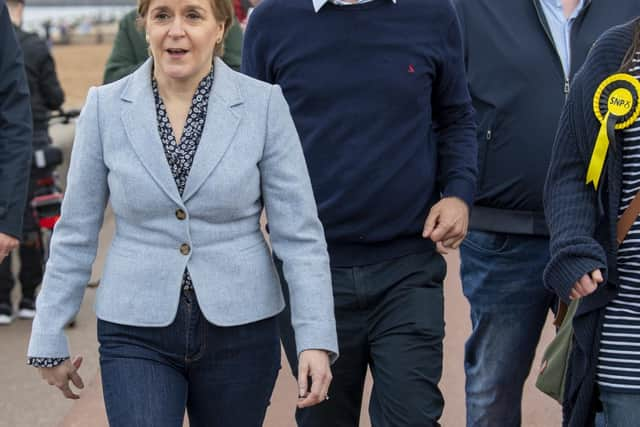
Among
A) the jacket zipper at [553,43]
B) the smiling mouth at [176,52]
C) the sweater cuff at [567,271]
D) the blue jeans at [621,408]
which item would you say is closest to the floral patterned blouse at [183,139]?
the smiling mouth at [176,52]

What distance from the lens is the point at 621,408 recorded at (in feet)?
10.8

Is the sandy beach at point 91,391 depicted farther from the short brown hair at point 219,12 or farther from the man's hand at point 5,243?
the short brown hair at point 219,12

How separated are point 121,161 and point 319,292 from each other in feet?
2.02

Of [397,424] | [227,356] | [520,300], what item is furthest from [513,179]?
[227,356]

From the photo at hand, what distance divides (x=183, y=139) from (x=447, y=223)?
966 millimetres

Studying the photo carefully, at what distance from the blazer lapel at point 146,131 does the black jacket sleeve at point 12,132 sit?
1.48m

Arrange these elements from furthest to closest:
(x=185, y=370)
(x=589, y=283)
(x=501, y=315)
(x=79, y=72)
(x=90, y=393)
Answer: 1. (x=79, y=72)
2. (x=90, y=393)
3. (x=501, y=315)
4. (x=185, y=370)
5. (x=589, y=283)

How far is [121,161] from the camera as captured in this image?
332cm

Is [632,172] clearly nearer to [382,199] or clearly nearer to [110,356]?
[382,199]

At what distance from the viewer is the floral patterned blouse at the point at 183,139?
10.9 ft

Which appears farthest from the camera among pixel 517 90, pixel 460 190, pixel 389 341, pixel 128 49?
pixel 128 49

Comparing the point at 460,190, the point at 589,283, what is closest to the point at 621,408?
the point at 589,283

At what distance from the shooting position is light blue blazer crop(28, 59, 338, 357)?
10.8ft

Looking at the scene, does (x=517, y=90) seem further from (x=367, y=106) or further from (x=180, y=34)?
(x=180, y=34)
